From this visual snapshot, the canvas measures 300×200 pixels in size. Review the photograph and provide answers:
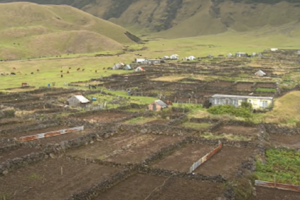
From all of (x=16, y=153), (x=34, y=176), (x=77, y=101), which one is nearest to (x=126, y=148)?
(x=34, y=176)

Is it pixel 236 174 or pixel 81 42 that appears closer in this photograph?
pixel 236 174

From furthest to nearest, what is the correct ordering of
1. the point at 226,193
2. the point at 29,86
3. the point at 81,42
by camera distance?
1. the point at 81,42
2. the point at 29,86
3. the point at 226,193

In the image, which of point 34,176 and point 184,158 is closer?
point 34,176

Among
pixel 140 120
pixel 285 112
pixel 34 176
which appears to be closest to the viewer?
pixel 34 176

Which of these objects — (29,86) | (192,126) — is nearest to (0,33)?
(29,86)

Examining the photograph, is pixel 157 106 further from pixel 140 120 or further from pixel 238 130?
pixel 238 130

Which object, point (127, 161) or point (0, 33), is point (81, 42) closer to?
point (0, 33)

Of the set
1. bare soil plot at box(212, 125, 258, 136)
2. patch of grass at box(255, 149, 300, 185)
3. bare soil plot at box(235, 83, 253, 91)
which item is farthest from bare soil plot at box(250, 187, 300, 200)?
bare soil plot at box(235, 83, 253, 91)

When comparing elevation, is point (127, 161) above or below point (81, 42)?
below
